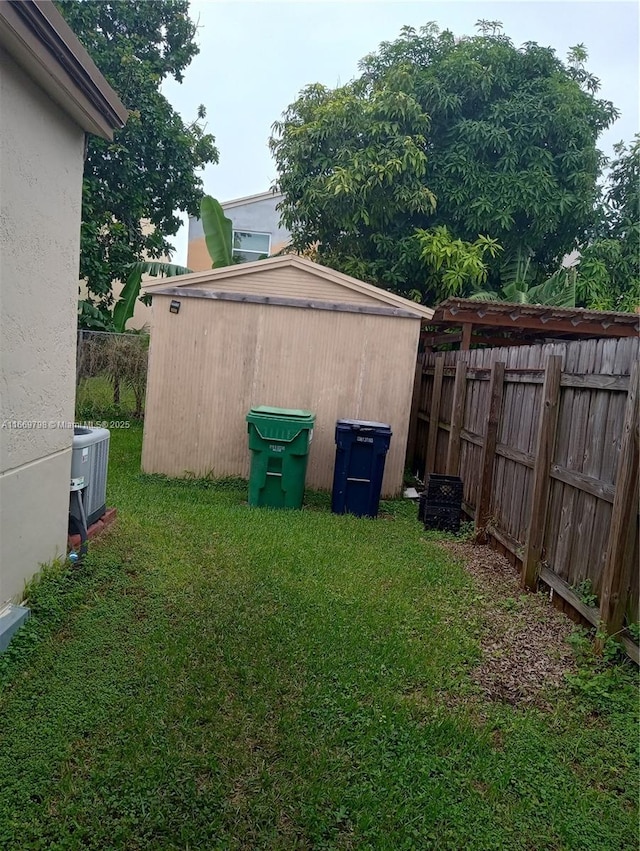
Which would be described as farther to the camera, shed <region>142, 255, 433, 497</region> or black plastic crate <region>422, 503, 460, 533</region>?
shed <region>142, 255, 433, 497</region>

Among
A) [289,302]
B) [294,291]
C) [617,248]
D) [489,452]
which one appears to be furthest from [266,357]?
[617,248]

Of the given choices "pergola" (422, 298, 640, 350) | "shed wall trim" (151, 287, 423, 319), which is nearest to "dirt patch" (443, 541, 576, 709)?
"shed wall trim" (151, 287, 423, 319)

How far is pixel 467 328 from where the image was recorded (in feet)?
29.0

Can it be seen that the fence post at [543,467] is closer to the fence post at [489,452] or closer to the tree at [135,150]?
the fence post at [489,452]

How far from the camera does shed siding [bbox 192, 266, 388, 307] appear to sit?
26.6 ft

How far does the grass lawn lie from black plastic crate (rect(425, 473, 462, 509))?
209cm

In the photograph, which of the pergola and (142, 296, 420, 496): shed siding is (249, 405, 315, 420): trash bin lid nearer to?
(142, 296, 420, 496): shed siding

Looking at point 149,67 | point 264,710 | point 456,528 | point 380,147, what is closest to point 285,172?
point 380,147

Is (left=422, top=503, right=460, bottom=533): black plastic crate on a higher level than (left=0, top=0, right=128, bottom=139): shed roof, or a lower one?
lower

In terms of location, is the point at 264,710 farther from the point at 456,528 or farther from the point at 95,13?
the point at 95,13

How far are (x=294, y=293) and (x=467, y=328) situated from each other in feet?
8.81

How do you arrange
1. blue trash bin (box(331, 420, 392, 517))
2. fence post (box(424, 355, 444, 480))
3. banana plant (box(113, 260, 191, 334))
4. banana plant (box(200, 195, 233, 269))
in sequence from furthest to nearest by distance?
banana plant (box(113, 260, 191, 334)) → banana plant (box(200, 195, 233, 269)) → fence post (box(424, 355, 444, 480)) → blue trash bin (box(331, 420, 392, 517))

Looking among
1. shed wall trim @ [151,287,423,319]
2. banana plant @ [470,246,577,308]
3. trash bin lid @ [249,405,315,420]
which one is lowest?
trash bin lid @ [249,405,315,420]

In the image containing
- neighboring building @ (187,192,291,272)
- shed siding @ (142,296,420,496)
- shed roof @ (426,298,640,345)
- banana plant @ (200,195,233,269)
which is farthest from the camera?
neighboring building @ (187,192,291,272)
